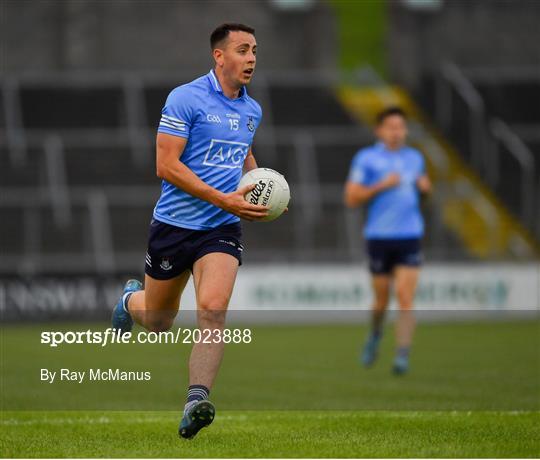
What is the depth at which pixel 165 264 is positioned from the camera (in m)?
8.05

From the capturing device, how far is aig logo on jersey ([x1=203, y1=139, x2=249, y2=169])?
312 inches

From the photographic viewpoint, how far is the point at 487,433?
786 centimetres

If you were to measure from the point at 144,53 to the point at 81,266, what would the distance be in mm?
10252

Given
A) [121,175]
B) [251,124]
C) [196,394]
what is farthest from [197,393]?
[121,175]

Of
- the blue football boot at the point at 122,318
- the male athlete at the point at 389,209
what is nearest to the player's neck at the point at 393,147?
the male athlete at the point at 389,209

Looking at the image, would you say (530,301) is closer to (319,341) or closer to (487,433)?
(319,341)

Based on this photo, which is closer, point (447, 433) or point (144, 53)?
point (447, 433)

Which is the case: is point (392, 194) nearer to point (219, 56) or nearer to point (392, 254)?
point (392, 254)

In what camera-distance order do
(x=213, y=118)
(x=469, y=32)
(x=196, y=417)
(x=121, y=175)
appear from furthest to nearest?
(x=469, y=32)
(x=121, y=175)
(x=213, y=118)
(x=196, y=417)

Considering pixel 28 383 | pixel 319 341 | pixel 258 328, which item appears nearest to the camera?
pixel 28 383

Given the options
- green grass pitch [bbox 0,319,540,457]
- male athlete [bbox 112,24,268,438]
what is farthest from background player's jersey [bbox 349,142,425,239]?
male athlete [bbox 112,24,268,438]

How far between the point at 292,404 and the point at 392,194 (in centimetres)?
413

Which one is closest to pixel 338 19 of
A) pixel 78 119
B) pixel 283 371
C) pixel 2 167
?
pixel 78 119

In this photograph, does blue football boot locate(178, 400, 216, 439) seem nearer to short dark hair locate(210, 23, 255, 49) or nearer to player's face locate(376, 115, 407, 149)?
short dark hair locate(210, 23, 255, 49)
